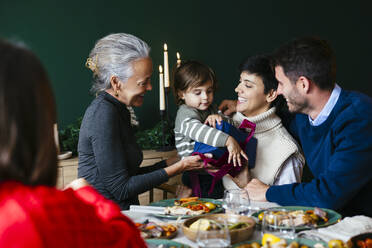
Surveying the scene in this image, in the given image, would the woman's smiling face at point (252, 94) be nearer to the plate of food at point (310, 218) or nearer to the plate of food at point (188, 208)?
the plate of food at point (188, 208)

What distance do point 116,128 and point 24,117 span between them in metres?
1.29

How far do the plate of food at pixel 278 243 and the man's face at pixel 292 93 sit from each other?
99 cm

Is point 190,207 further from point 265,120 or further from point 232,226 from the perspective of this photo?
point 265,120

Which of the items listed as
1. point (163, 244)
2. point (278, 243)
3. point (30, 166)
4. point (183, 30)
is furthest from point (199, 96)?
point (30, 166)

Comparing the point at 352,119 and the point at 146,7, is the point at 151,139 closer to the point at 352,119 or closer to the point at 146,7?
the point at 146,7

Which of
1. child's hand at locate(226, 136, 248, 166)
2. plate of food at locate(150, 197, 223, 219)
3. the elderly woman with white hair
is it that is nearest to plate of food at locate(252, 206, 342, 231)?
plate of food at locate(150, 197, 223, 219)

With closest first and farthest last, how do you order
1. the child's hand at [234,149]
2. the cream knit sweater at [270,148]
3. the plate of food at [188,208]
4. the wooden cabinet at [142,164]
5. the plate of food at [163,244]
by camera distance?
the plate of food at [163,244], the plate of food at [188,208], the child's hand at [234,149], the cream knit sweater at [270,148], the wooden cabinet at [142,164]

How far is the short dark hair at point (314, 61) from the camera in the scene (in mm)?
2115

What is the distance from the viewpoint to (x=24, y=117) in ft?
2.70

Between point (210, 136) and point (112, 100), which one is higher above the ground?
point (112, 100)

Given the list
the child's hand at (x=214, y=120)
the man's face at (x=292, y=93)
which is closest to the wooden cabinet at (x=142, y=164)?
the child's hand at (x=214, y=120)

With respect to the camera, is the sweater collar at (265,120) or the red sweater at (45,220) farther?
the sweater collar at (265,120)

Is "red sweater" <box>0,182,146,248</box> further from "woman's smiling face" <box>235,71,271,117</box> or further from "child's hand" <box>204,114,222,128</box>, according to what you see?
"woman's smiling face" <box>235,71,271,117</box>

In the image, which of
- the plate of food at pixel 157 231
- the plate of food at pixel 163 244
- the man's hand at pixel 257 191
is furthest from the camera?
the man's hand at pixel 257 191
